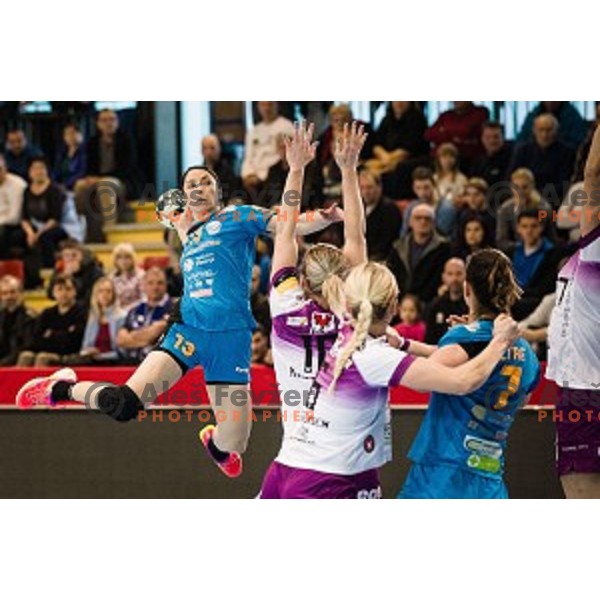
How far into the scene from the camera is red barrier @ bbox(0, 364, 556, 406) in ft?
28.6

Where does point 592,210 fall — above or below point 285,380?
above

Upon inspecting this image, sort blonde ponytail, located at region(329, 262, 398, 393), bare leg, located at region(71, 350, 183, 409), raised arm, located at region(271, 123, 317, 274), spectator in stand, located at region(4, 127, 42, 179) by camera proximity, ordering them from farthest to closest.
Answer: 1. spectator in stand, located at region(4, 127, 42, 179)
2. bare leg, located at region(71, 350, 183, 409)
3. raised arm, located at region(271, 123, 317, 274)
4. blonde ponytail, located at region(329, 262, 398, 393)

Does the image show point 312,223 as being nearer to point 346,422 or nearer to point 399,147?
point 346,422

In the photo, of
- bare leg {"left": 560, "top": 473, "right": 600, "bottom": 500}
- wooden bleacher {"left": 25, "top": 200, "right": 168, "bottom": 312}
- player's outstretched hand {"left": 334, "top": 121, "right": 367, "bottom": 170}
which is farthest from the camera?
wooden bleacher {"left": 25, "top": 200, "right": 168, "bottom": 312}

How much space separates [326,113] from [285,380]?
5059 mm

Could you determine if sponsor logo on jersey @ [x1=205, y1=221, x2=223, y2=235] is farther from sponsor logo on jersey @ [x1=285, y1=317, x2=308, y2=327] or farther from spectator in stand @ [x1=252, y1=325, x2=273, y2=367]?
spectator in stand @ [x1=252, y1=325, x2=273, y2=367]

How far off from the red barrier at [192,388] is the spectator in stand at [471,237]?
5.11 feet

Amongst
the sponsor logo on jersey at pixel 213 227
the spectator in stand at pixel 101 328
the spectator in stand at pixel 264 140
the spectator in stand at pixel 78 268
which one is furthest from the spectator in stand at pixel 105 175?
the sponsor logo on jersey at pixel 213 227

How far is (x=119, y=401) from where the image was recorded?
746 cm

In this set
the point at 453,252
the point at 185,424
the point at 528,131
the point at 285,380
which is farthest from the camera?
the point at 528,131

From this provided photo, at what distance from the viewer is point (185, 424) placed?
27.6ft

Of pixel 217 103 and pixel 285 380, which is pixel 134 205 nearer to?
pixel 217 103

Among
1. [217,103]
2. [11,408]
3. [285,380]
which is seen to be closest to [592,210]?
[285,380]

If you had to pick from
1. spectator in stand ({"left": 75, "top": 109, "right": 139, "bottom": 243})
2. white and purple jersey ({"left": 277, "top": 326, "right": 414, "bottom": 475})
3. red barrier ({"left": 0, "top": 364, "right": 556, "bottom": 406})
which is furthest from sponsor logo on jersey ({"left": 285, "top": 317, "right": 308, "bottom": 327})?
spectator in stand ({"left": 75, "top": 109, "right": 139, "bottom": 243})
